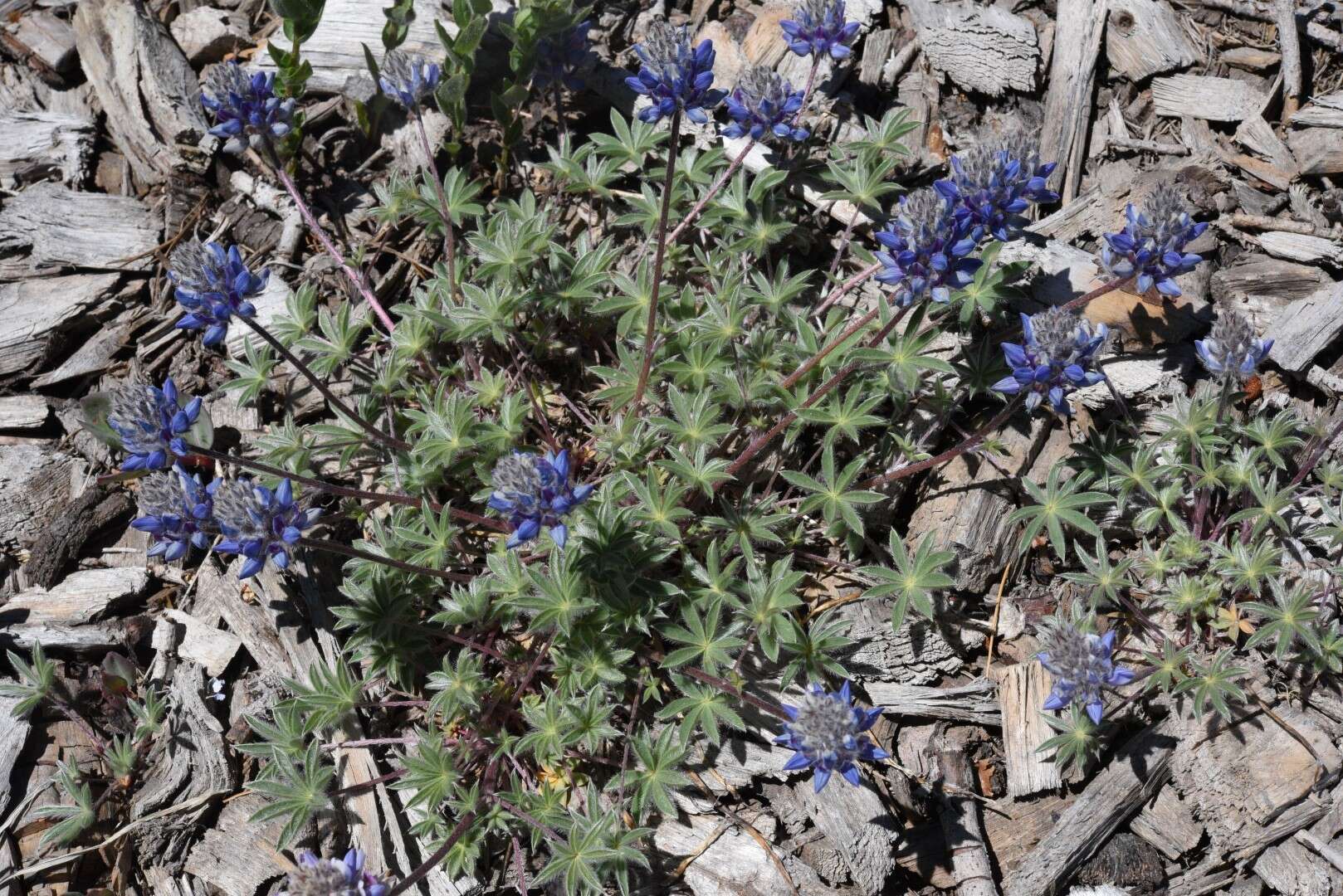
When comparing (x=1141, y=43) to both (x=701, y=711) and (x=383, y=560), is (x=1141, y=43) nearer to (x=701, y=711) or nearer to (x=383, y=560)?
(x=701, y=711)

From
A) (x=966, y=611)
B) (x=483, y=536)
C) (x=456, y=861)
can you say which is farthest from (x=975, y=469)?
(x=456, y=861)

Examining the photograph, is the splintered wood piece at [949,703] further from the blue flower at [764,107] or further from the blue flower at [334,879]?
the blue flower at [764,107]

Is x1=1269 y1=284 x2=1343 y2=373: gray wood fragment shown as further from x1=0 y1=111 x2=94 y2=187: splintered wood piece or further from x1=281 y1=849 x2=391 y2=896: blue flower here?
x1=0 y1=111 x2=94 y2=187: splintered wood piece

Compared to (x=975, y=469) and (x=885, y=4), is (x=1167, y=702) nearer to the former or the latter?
(x=975, y=469)

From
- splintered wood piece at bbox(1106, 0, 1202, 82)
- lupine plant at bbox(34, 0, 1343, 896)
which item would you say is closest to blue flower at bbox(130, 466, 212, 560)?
lupine plant at bbox(34, 0, 1343, 896)

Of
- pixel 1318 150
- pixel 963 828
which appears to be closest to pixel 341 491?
pixel 963 828

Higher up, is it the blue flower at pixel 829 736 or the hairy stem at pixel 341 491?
the hairy stem at pixel 341 491

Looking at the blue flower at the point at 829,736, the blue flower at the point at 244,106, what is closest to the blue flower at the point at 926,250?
the blue flower at the point at 829,736
